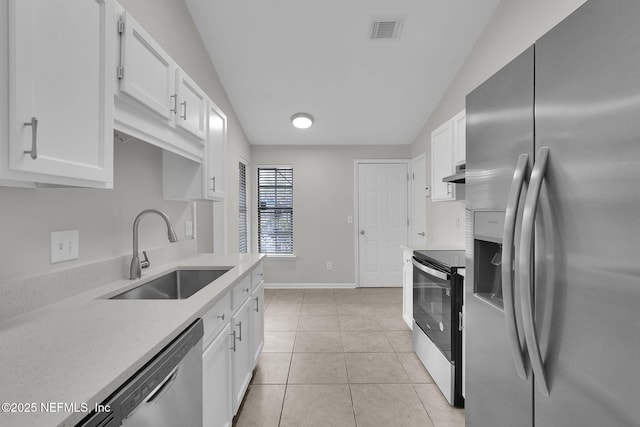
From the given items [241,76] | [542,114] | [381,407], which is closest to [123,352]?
[542,114]

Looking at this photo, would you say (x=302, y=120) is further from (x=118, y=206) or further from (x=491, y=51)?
(x=118, y=206)

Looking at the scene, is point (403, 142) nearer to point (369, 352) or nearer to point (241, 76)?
point (241, 76)

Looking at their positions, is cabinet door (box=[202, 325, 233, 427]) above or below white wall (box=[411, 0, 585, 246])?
below

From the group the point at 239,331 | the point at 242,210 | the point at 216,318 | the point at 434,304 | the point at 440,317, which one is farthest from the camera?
the point at 242,210

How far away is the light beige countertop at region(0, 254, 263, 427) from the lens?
60cm

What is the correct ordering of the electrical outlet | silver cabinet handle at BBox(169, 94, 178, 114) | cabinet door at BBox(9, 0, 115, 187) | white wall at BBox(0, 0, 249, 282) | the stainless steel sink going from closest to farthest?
cabinet door at BBox(9, 0, 115, 187), white wall at BBox(0, 0, 249, 282), the electrical outlet, silver cabinet handle at BBox(169, 94, 178, 114), the stainless steel sink

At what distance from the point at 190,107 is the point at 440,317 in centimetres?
214

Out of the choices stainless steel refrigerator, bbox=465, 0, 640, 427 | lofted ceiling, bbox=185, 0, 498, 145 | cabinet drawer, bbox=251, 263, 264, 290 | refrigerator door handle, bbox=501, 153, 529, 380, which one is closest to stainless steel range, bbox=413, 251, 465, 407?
stainless steel refrigerator, bbox=465, 0, 640, 427

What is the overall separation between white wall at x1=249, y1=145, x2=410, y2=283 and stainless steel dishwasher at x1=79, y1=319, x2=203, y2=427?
3843 mm

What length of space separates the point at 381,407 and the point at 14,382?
1923 millimetres

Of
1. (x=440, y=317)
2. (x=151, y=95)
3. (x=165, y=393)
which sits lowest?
(x=440, y=317)

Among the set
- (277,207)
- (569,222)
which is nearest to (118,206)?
(569,222)

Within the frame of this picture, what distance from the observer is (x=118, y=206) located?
1.72m

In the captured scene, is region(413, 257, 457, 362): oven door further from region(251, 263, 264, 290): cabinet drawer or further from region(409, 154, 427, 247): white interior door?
region(409, 154, 427, 247): white interior door
